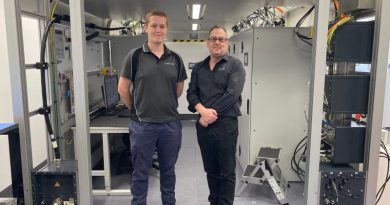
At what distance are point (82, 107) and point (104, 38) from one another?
2.75 m

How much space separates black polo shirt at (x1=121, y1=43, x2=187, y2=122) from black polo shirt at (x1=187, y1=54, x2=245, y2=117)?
237 millimetres

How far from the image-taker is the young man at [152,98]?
2203 mm

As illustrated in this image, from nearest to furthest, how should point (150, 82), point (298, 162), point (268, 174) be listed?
1. point (150, 82)
2. point (268, 174)
3. point (298, 162)

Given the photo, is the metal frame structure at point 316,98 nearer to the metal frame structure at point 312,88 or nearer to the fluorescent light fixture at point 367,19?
the metal frame structure at point 312,88

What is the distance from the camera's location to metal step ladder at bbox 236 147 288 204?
2.81 m

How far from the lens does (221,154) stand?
2.35m

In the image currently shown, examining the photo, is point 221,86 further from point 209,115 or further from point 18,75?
point 18,75

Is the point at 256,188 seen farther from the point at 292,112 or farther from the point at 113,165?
the point at 113,165

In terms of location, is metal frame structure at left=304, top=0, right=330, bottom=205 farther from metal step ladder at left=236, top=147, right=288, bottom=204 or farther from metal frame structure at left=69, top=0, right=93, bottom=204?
metal frame structure at left=69, top=0, right=93, bottom=204

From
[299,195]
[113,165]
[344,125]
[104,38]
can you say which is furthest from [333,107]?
[104,38]

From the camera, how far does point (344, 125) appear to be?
2.06 metres

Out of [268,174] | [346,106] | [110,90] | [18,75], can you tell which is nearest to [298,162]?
Answer: [268,174]

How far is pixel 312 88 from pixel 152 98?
3.57ft

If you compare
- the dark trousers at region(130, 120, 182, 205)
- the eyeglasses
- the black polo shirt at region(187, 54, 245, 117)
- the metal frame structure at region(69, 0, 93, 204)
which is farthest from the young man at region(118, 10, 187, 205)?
the metal frame structure at region(69, 0, 93, 204)
